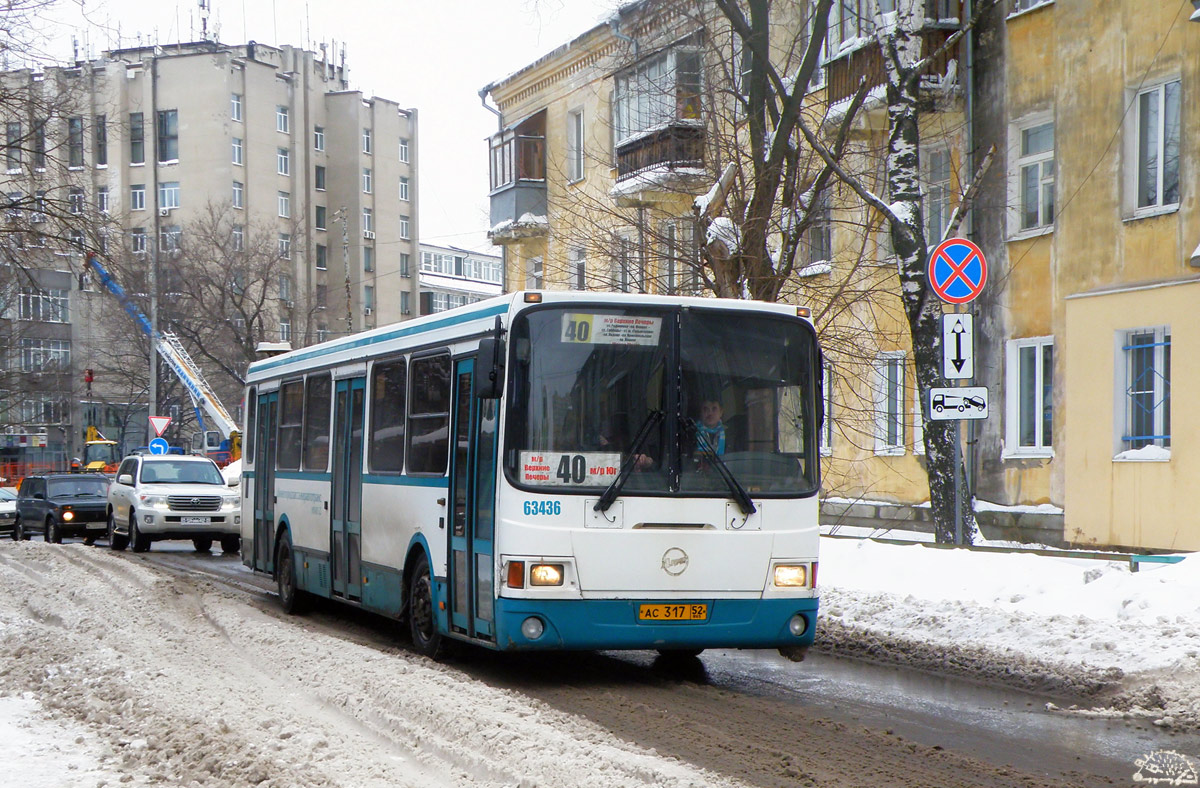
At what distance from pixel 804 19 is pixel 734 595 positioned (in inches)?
572

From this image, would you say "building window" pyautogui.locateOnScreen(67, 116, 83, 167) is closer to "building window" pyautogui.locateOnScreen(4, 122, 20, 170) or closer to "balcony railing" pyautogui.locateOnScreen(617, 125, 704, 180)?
"building window" pyautogui.locateOnScreen(4, 122, 20, 170)

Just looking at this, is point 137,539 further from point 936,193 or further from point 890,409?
point 936,193

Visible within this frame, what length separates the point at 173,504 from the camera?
88.6ft

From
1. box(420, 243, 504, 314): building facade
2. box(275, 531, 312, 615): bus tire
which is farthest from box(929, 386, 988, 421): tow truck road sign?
box(420, 243, 504, 314): building facade

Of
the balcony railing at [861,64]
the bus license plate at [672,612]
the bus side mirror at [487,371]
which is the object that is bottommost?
the bus license plate at [672,612]

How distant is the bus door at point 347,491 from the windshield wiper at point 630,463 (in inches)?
156

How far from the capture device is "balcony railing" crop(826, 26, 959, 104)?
77.5 feet

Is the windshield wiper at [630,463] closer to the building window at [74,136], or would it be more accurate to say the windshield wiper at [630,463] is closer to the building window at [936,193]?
the building window at [74,136]

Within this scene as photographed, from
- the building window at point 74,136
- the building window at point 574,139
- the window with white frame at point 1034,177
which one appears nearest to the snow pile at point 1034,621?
the window with white frame at point 1034,177

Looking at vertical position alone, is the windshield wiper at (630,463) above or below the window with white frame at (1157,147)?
below

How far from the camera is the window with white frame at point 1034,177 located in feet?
74.4

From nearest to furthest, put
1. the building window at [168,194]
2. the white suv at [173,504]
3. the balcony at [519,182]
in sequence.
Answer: the white suv at [173,504] < the balcony at [519,182] < the building window at [168,194]

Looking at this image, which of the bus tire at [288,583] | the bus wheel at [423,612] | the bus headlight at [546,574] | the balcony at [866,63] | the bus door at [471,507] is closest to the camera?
the bus headlight at [546,574]

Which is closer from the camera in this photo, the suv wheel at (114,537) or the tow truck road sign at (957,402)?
the tow truck road sign at (957,402)
